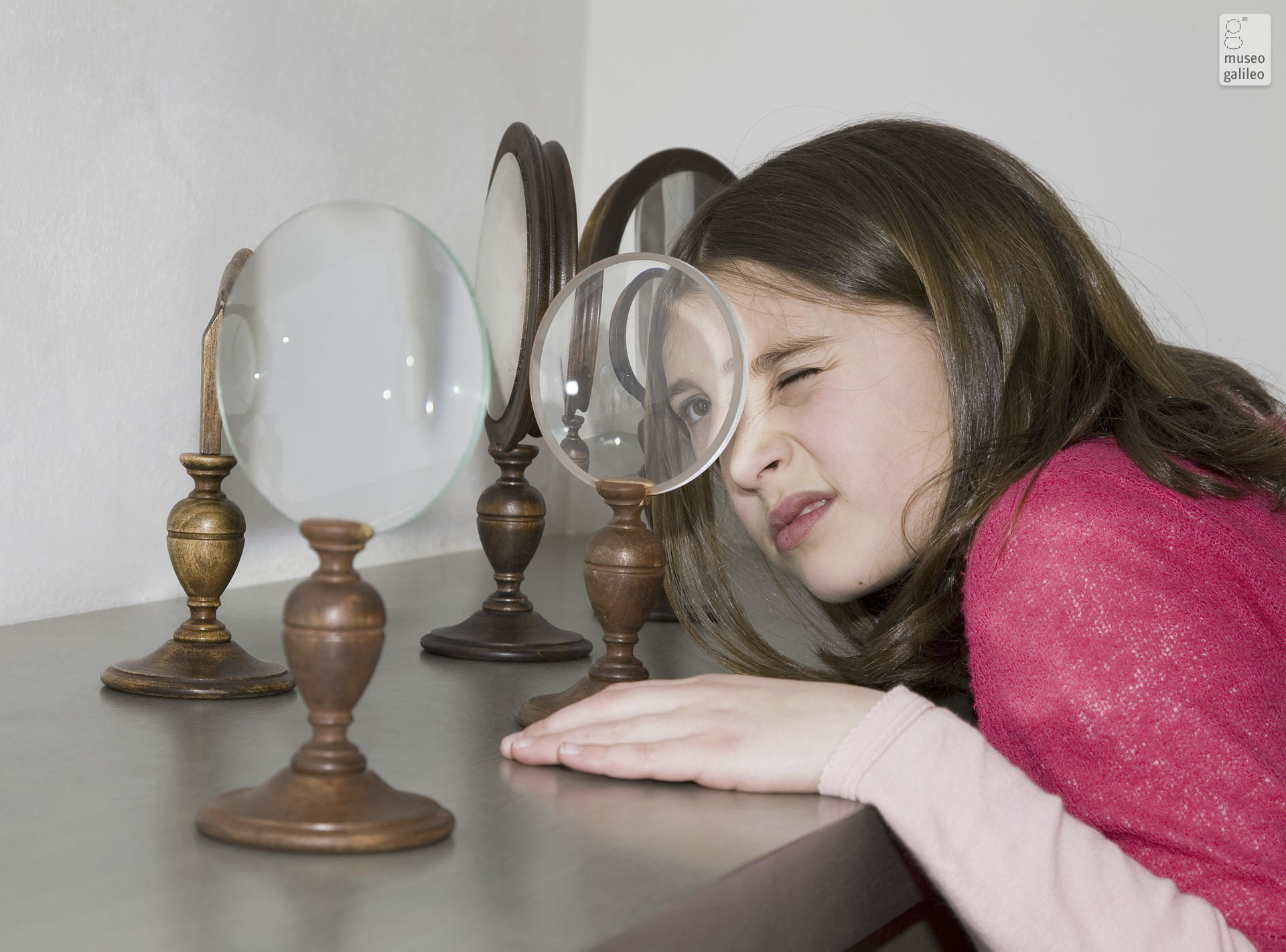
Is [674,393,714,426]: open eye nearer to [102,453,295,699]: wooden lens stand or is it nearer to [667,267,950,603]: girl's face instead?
[667,267,950,603]: girl's face

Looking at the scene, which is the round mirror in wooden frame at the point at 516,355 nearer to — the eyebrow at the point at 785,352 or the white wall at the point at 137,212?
the eyebrow at the point at 785,352

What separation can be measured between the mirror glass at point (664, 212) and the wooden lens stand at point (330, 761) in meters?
0.68

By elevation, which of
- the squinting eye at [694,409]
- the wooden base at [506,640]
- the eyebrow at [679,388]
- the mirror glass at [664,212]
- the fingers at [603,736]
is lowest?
the wooden base at [506,640]

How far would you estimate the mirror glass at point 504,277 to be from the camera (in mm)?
848

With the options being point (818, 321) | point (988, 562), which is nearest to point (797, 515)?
point (818, 321)

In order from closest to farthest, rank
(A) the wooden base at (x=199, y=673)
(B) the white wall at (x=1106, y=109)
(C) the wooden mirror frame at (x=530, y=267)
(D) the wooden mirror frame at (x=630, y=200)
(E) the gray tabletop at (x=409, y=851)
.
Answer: (E) the gray tabletop at (x=409, y=851) < (A) the wooden base at (x=199, y=673) < (C) the wooden mirror frame at (x=530, y=267) < (D) the wooden mirror frame at (x=630, y=200) < (B) the white wall at (x=1106, y=109)

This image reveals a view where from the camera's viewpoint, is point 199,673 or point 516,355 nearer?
point 199,673

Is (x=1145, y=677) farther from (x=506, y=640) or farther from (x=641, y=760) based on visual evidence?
(x=506, y=640)

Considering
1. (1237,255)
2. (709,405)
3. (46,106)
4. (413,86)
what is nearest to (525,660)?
(709,405)

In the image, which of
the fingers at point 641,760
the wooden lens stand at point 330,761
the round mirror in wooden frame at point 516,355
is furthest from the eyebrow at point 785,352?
the wooden lens stand at point 330,761

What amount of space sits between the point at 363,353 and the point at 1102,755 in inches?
15.6

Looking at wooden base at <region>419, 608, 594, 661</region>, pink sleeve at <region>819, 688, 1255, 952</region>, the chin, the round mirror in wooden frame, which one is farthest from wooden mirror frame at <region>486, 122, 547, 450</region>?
pink sleeve at <region>819, 688, 1255, 952</region>

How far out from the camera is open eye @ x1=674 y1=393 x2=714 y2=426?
720 mm

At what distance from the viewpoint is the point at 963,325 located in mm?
892
